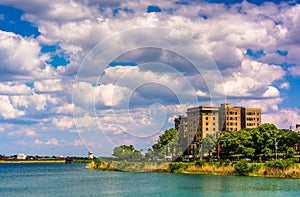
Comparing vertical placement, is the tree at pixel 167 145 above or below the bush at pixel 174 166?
above

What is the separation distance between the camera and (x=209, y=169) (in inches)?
5064

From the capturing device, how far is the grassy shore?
102688 mm

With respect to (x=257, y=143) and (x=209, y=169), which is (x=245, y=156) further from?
(x=209, y=169)

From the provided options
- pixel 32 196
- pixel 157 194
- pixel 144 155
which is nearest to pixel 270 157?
pixel 157 194

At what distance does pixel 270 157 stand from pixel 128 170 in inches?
2241

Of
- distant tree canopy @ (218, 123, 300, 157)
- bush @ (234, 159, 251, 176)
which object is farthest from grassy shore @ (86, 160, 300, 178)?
distant tree canopy @ (218, 123, 300, 157)

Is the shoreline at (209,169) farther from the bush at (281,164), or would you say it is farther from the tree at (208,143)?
→ the tree at (208,143)

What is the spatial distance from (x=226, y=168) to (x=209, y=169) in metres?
8.26

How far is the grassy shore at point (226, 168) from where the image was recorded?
102688mm

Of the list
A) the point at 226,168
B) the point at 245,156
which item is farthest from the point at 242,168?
the point at 245,156

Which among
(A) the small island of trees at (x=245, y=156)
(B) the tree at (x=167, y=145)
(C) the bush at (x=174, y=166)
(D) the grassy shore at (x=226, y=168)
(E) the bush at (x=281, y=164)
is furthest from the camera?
(B) the tree at (x=167, y=145)

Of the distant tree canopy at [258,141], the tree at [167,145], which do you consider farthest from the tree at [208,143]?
the distant tree canopy at [258,141]

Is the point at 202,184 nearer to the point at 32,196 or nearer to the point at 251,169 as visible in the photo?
the point at 251,169

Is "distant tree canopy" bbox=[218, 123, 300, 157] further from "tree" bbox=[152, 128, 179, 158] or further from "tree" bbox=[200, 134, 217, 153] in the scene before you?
"tree" bbox=[152, 128, 179, 158]
